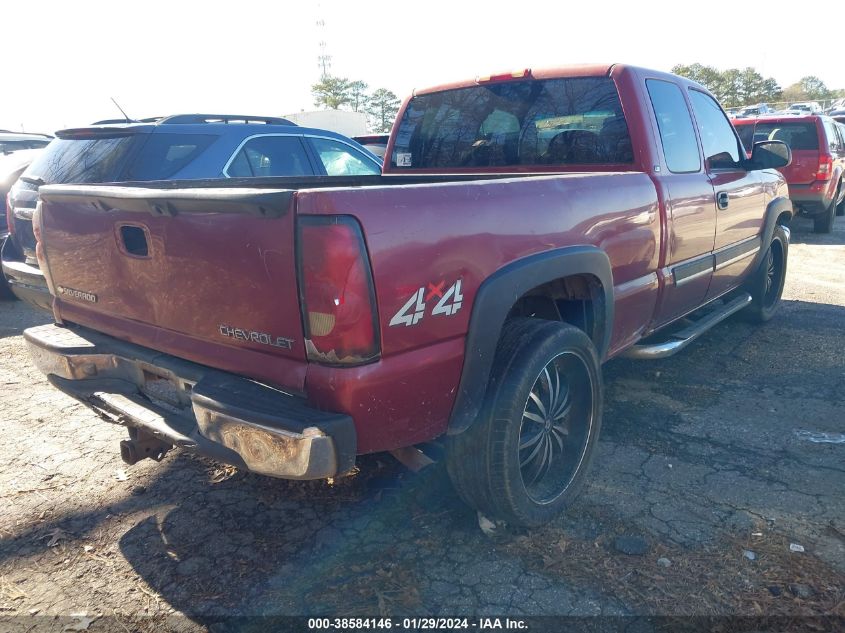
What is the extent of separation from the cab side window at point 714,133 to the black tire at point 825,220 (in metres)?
7.43

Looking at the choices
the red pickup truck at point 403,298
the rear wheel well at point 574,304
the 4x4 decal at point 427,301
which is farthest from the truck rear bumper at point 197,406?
the rear wheel well at point 574,304

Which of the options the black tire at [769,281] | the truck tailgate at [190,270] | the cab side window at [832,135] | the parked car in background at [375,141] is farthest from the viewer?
the cab side window at [832,135]

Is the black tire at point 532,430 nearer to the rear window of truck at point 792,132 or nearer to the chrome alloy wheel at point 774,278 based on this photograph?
the chrome alloy wheel at point 774,278

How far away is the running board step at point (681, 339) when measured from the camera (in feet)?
11.8

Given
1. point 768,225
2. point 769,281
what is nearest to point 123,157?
point 768,225

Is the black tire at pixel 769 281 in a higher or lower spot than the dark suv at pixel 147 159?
lower

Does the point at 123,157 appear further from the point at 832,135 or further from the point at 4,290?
the point at 832,135

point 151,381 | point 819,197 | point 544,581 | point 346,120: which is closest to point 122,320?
point 151,381

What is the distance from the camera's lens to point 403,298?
1.99 m

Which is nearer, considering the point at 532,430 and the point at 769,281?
the point at 532,430

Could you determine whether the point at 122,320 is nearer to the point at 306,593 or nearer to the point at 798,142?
the point at 306,593

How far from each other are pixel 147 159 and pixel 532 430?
12.1 feet

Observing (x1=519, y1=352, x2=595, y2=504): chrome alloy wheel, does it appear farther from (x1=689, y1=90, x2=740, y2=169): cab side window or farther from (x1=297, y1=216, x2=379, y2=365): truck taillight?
(x1=689, y1=90, x2=740, y2=169): cab side window

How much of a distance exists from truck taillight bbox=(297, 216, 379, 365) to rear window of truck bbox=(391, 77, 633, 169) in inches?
84.8
